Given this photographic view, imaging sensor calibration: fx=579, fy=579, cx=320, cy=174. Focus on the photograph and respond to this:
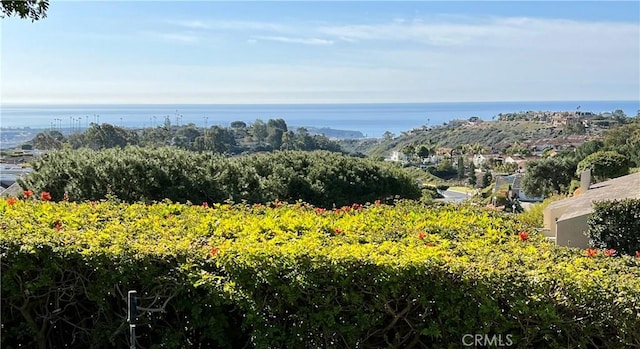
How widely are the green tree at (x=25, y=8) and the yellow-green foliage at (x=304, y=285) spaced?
1263mm

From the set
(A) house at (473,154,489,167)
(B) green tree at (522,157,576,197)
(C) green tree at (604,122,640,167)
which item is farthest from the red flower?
(A) house at (473,154,489,167)

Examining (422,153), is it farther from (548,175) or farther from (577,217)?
(577,217)

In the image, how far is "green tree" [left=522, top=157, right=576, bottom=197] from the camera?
37.2m

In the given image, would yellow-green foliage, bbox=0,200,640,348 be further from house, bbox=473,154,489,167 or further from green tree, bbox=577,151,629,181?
house, bbox=473,154,489,167

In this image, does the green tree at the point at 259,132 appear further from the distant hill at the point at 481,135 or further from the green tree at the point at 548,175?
the green tree at the point at 548,175

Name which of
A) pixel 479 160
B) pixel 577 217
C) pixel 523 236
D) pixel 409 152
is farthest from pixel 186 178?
pixel 409 152

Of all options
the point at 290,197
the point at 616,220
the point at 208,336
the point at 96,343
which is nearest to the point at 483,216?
the point at 208,336

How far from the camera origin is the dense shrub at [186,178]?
427 inches

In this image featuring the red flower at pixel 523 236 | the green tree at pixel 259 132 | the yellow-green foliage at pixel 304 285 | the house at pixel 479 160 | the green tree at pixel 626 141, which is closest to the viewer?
the yellow-green foliage at pixel 304 285

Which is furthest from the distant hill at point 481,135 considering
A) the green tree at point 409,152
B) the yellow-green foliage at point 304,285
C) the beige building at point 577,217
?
the yellow-green foliage at point 304,285

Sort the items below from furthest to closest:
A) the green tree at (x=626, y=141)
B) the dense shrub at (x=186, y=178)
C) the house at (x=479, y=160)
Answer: the house at (x=479, y=160) < the green tree at (x=626, y=141) < the dense shrub at (x=186, y=178)

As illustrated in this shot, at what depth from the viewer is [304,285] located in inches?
106

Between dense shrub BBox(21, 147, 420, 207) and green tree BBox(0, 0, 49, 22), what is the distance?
217 inches

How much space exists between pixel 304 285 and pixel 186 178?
9.16 m
